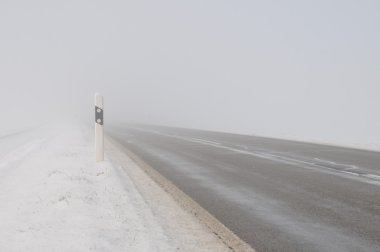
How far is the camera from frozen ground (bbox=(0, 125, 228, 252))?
5.42 meters

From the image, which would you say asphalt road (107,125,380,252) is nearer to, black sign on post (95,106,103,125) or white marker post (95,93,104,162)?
white marker post (95,93,104,162)

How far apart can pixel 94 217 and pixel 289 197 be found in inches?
144

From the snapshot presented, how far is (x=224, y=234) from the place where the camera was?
20.3ft

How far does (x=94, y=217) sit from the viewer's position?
21.5 ft

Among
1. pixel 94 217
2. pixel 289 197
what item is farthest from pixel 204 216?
pixel 289 197

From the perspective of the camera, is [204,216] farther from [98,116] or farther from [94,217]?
[98,116]

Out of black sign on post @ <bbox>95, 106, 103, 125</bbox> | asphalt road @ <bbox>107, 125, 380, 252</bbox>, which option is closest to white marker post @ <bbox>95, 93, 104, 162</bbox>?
black sign on post @ <bbox>95, 106, 103, 125</bbox>

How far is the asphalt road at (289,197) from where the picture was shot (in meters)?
6.15

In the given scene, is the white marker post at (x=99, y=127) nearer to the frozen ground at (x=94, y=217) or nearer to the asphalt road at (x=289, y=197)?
the asphalt road at (x=289, y=197)

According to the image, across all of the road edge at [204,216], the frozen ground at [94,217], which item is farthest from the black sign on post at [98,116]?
the frozen ground at [94,217]

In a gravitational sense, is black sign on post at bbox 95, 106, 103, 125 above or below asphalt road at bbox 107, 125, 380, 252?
above

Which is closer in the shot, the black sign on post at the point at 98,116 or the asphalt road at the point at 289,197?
the asphalt road at the point at 289,197

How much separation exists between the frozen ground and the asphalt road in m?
0.69

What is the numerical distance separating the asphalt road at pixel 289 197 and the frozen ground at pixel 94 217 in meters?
0.69
